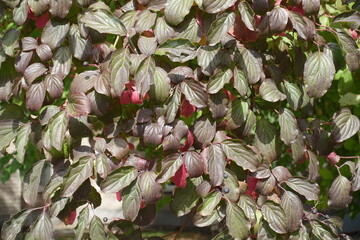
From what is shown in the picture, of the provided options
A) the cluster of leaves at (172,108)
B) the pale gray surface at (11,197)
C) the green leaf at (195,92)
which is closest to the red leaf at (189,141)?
the cluster of leaves at (172,108)

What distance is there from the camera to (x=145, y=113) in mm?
1595

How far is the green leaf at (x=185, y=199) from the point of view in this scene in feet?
5.41

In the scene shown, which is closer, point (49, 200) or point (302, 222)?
point (49, 200)

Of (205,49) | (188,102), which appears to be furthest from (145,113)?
(205,49)

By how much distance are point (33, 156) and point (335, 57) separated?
3.11 m

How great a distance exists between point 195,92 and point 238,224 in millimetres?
356

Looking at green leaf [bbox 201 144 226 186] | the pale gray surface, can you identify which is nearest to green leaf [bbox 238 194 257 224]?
green leaf [bbox 201 144 226 186]

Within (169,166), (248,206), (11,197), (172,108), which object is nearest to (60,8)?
(172,108)

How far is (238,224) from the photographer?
152 centimetres

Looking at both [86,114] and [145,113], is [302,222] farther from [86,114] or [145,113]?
[86,114]

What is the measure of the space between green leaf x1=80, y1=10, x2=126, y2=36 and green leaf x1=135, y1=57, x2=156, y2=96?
0.11 metres

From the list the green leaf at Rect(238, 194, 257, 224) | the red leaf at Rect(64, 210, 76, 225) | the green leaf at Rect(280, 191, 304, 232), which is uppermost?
the green leaf at Rect(238, 194, 257, 224)

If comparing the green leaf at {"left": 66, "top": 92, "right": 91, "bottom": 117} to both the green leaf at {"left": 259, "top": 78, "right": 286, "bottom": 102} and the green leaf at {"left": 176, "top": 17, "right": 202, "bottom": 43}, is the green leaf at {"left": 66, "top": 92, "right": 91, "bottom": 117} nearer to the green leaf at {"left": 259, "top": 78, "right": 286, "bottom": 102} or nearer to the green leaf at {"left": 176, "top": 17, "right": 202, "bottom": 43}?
the green leaf at {"left": 176, "top": 17, "right": 202, "bottom": 43}

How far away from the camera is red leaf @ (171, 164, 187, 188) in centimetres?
158
